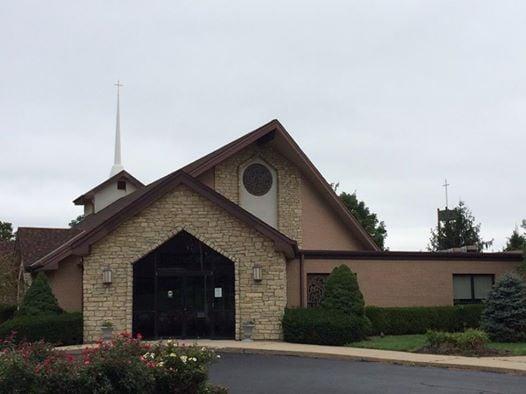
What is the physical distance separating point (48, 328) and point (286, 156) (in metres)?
12.8

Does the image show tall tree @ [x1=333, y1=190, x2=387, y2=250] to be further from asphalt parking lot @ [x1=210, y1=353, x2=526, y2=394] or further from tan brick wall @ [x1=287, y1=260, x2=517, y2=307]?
asphalt parking lot @ [x1=210, y1=353, x2=526, y2=394]

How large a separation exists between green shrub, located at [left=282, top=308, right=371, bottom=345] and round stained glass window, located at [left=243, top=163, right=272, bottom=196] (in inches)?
308

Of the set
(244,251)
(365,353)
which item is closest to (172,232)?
(244,251)

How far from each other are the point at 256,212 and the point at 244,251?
20.4 feet

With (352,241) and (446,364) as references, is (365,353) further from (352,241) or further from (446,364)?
(352,241)

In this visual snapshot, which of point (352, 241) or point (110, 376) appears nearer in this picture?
point (110, 376)

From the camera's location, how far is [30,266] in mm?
25219

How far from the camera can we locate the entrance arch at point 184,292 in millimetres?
23688

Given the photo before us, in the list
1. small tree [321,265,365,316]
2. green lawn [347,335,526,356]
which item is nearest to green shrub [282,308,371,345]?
small tree [321,265,365,316]

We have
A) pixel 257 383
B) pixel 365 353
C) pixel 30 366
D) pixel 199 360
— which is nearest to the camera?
pixel 30 366

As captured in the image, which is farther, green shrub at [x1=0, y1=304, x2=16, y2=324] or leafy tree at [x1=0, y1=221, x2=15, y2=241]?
leafy tree at [x1=0, y1=221, x2=15, y2=241]

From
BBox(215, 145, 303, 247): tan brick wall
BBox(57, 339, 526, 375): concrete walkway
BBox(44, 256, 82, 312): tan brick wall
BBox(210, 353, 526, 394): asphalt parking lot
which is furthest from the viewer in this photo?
BBox(215, 145, 303, 247): tan brick wall

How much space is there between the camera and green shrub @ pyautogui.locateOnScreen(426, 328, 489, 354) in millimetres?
18878

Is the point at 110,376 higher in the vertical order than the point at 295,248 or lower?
lower
